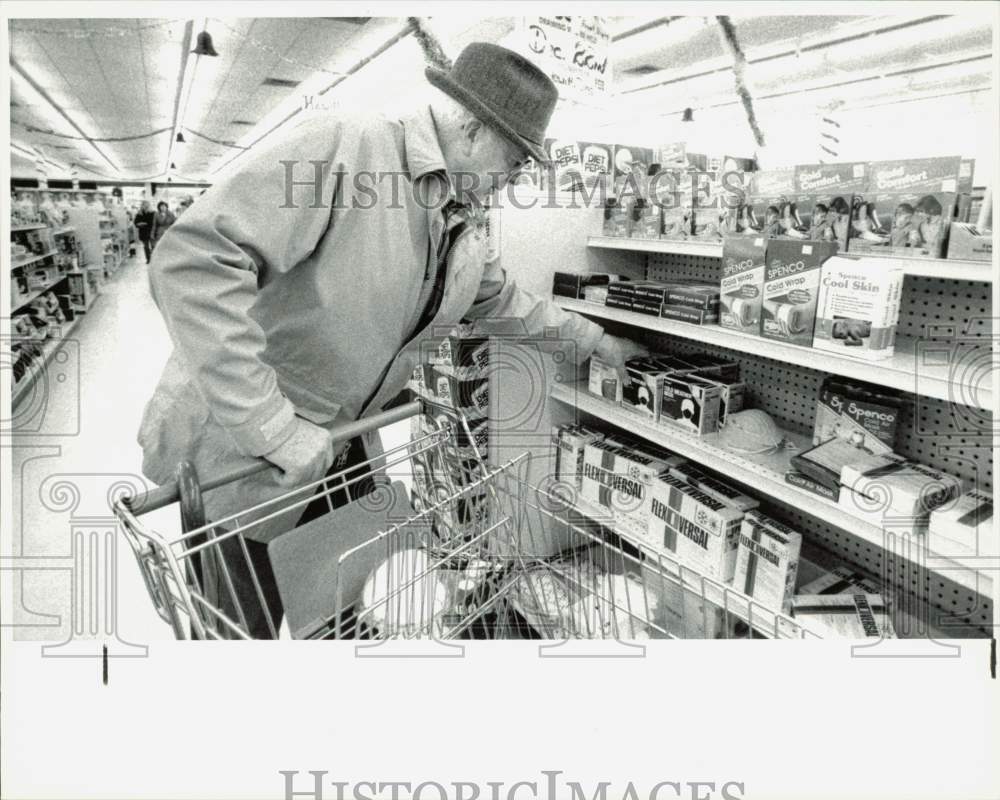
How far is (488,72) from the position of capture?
4.05 feet

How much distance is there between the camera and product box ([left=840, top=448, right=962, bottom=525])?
4.64ft

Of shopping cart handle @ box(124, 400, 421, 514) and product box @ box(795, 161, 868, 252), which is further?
product box @ box(795, 161, 868, 252)

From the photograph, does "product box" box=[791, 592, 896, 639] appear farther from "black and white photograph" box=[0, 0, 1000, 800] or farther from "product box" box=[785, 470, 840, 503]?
"product box" box=[785, 470, 840, 503]

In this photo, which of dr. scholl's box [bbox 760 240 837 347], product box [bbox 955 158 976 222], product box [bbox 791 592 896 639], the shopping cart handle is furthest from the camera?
product box [bbox 791 592 896 639]

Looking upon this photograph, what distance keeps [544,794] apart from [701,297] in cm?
141

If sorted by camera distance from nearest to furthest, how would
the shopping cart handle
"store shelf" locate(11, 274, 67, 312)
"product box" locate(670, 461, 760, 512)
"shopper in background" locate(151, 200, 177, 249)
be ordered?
the shopping cart handle
"product box" locate(670, 461, 760, 512)
"shopper in background" locate(151, 200, 177, 249)
"store shelf" locate(11, 274, 67, 312)

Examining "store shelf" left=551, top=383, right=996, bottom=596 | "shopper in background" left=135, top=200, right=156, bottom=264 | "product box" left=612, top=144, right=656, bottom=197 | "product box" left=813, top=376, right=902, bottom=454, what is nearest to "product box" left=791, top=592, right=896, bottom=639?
"store shelf" left=551, top=383, right=996, bottom=596

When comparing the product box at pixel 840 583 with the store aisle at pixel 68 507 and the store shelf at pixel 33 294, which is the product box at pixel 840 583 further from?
the store shelf at pixel 33 294

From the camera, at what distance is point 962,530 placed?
1295 mm

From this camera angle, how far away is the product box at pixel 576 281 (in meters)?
2.42

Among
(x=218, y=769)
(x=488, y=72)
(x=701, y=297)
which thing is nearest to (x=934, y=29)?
(x=701, y=297)

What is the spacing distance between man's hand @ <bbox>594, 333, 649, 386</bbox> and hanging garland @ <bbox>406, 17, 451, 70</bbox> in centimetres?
97

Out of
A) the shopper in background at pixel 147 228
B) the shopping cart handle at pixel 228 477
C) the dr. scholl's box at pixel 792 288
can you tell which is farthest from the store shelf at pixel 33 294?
the dr. scholl's box at pixel 792 288

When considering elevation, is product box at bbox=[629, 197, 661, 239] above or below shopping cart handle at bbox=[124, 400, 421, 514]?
above
